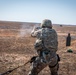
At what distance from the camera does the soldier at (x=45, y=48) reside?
24.0 feet

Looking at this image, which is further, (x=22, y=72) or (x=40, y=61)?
(x=22, y=72)

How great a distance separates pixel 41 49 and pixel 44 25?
2.52 ft

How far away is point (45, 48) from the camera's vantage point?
7355mm

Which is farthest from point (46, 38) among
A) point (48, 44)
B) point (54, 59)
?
point (54, 59)

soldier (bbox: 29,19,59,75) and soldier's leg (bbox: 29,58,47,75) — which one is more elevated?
soldier (bbox: 29,19,59,75)

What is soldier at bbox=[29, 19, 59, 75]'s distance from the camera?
24.0 feet

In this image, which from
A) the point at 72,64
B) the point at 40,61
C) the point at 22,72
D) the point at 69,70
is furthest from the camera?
the point at 72,64

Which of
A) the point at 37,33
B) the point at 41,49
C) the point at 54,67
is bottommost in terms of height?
the point at 54,67

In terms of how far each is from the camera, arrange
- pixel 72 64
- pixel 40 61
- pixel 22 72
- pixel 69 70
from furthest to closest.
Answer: pixel 72 64 → pixel 69 70 → pixel 22 72 → pixel 40 61

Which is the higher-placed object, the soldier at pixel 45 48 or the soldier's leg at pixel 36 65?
the soldier at pixel 45 48

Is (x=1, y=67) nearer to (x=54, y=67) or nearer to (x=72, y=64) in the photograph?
(x=72, y=64)

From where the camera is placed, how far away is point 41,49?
7348 millimetres

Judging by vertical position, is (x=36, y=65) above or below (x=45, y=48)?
below

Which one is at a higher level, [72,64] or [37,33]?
[37,33]
